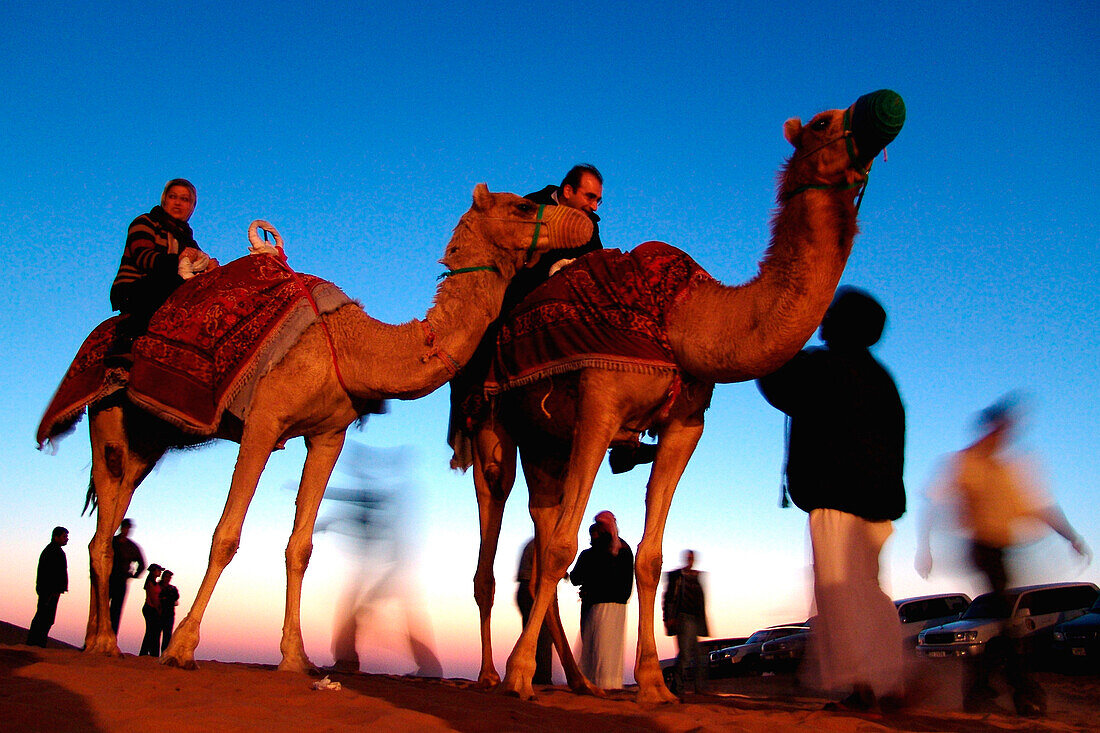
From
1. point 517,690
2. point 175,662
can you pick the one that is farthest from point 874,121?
point 175,662

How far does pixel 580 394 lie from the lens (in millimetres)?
6070

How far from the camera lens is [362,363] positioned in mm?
6656

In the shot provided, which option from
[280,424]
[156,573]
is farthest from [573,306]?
[156,573]

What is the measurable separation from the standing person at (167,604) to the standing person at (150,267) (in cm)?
744

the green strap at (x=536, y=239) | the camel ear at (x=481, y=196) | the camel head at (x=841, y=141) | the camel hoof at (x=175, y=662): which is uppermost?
the camel ear at (x=481, y=196)

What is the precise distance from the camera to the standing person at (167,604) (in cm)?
1380

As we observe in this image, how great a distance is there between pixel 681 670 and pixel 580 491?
616 cm

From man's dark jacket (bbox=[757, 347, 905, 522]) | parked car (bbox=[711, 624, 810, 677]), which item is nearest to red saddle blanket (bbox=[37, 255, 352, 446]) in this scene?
man's dark jacket (bbox=[757, 347, 905, 522])

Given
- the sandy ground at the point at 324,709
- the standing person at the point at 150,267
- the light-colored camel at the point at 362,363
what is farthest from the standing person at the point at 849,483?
the standing person at the point at 150,267

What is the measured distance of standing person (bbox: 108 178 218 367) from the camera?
7.42 metres

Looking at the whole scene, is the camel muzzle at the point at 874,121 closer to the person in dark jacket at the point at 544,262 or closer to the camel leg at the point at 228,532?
the person in dark jacket at the point at 544,262

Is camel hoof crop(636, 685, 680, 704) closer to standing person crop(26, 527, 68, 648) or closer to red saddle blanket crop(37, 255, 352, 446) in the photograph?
red saddle blanket crop(37, 255, 352, 446)

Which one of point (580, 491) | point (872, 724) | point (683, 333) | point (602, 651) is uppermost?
point (683, 333)

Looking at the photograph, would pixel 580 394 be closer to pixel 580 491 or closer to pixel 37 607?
pixel 580 491
